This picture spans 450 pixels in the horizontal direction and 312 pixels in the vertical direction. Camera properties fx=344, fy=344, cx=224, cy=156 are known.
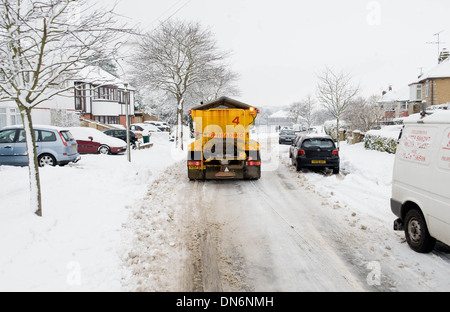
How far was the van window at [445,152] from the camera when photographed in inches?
194

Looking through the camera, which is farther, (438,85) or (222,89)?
(222,89)

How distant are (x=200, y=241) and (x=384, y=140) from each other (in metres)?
15.3

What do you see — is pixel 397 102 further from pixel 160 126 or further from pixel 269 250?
pixel 269 250

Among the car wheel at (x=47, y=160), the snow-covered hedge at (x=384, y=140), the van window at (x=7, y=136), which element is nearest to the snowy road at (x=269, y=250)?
the car wheel at (x=47, y=160)

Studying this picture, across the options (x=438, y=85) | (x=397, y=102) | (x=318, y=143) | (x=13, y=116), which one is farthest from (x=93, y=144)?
(x=397, y=102)

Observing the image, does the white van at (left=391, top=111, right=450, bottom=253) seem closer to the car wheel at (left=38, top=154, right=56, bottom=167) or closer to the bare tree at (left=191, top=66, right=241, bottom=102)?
the car wheel at (left=38, top=154, right=56, bottom=167)

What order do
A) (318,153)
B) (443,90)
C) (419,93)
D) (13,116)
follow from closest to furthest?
(318,153) < (13,116) < (443,90) < (419,93)

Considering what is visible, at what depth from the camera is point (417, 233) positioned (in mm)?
5707

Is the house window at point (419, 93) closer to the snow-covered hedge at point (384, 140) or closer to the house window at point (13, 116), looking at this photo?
the snow-covered hedge at point (384, 140)

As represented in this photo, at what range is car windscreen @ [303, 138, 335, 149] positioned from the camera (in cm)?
1384

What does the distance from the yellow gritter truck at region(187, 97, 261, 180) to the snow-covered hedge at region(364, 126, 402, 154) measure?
8077mm

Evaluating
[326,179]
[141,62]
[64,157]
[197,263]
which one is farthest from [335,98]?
[197,263]
